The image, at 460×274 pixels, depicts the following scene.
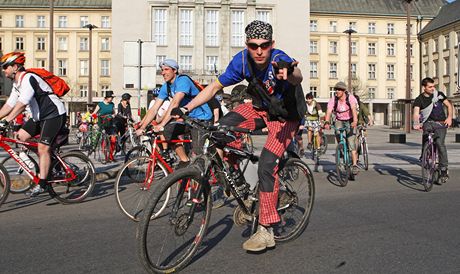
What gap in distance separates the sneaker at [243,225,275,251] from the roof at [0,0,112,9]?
2906 inches

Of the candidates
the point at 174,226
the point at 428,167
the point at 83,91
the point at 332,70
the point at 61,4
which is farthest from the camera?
the point at 332,70

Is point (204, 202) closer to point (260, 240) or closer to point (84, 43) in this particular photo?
point (260, 240)

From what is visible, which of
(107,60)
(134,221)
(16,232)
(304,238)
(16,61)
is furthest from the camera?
(107,60)

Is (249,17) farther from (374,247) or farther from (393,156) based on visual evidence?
(374,247)

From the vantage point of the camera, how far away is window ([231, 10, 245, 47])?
166ft

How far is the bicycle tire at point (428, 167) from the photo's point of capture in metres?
7.54

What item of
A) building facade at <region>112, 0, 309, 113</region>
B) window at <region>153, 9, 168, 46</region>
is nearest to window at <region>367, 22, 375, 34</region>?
building facade at <region>112, 0, 309, 113</region>

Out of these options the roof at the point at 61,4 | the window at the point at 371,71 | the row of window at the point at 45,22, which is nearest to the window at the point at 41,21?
the row of window at the point at 45,22

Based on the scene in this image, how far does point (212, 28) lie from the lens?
1996 inches

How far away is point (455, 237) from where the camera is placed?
4578 mm

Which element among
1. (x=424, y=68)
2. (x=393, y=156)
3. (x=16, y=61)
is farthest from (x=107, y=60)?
(x=16, y=61)

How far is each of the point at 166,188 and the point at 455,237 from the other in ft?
9.92

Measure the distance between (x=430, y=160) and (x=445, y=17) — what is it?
70247mm

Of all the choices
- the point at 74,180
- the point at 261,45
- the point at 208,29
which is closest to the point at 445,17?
the point at 208,29
